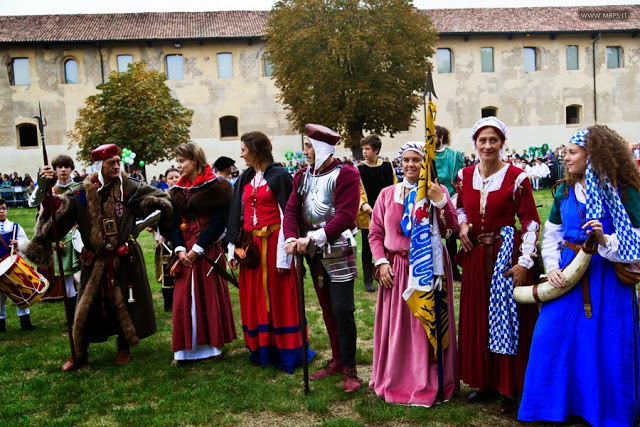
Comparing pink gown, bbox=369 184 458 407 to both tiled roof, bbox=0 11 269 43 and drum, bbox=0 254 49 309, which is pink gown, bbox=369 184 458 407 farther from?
tiled roof, bbox=0 11 269 43

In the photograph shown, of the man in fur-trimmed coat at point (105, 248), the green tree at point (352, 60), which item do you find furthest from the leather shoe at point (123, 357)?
the green tree at point (352, 60)

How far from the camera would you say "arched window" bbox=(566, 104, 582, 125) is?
1443 inches

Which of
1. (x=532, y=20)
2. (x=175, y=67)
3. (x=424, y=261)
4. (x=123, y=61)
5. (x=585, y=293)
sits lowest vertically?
(x=585, y=293)

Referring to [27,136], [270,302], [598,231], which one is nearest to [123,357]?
[270,302]

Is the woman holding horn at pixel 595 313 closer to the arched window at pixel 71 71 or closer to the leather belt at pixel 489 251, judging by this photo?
the leather belt at pixel 489 251

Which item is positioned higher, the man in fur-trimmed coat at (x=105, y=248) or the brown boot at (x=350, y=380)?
the man in fur-trimmed coat at (x=105, y=248)

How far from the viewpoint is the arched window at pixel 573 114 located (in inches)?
1443

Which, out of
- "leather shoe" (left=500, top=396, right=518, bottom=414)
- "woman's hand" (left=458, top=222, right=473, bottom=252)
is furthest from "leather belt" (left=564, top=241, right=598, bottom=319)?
"leather shoe" (left=500, top=396, right=518, bottom=414)

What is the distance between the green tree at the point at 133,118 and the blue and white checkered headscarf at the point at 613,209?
25.9 m

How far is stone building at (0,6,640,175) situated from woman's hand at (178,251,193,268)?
29.0 m

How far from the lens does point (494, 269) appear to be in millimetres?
3924

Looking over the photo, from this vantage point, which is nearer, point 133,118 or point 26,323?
point 26,323

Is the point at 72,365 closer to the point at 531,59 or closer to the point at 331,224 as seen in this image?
the point at 331,224

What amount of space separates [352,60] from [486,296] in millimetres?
24948
